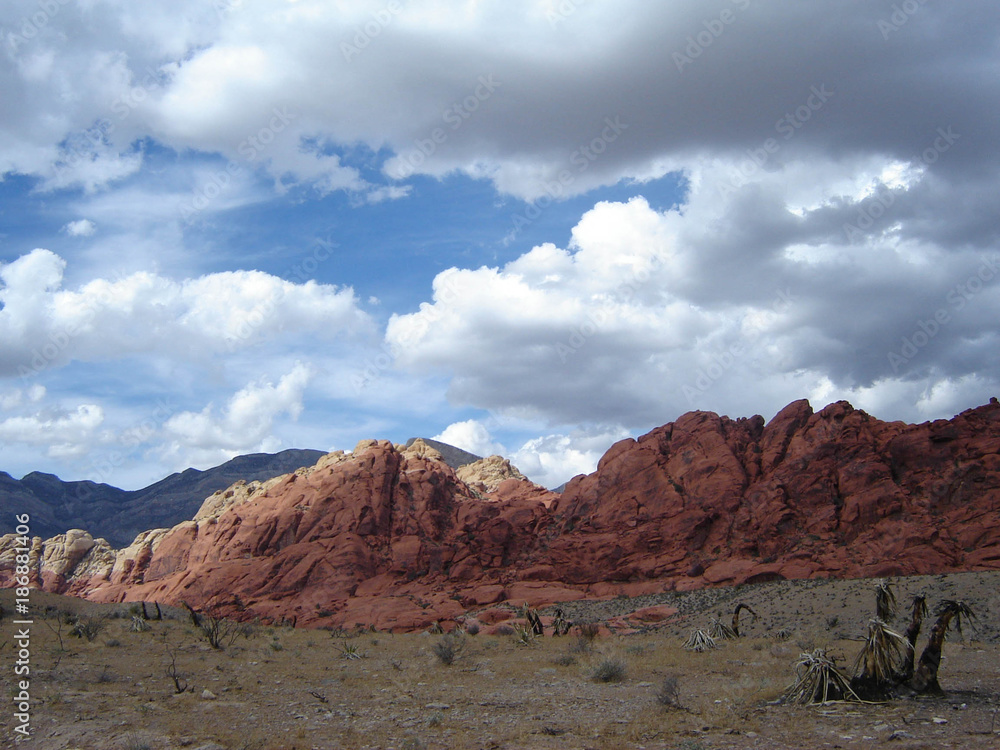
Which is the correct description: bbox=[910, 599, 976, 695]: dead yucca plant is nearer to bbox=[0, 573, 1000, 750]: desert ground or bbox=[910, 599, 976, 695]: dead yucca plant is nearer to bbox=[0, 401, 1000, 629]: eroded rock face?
bbox=[0, 573, 1000, 750]: desert ground

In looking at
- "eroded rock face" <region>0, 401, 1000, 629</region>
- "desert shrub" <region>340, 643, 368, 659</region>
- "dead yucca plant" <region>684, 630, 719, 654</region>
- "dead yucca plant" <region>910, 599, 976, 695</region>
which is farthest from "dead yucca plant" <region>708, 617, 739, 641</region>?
"eroded rock face" <region>0, 401, 1000, 629</region>

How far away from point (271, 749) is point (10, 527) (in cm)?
15701

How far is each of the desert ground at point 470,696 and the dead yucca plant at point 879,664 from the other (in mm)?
409

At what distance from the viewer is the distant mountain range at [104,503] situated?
15875cm

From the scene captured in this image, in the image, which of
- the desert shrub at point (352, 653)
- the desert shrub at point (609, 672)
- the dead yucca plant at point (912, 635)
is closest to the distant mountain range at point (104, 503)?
the desert shrub at point (352, 653)

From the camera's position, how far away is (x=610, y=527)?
67312mm

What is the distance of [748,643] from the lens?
25.0 m

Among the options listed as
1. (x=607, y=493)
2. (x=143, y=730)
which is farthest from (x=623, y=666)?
(x=607, y=493)

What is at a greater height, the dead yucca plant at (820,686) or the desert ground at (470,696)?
the dead yucca plant at (820,686)

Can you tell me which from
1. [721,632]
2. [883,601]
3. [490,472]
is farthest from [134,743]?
[490,472]

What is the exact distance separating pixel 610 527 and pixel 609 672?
52.2m

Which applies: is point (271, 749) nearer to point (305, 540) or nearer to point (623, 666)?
point (623, 666)

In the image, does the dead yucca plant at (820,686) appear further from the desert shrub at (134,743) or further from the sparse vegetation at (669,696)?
the desert shrub at (134,743)

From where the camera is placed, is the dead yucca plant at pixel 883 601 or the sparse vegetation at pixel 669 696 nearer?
the sparse vegetation at pixel 669 696
